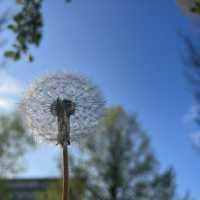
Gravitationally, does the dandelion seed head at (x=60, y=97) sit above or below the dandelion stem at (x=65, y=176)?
above

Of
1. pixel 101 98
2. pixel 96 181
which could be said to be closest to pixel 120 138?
pixel 96 181

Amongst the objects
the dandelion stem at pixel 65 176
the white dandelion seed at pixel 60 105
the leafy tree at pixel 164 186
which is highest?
the white dandelion seed at pixel 60 105

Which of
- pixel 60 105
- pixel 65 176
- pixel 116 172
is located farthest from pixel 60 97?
pixel 116 172

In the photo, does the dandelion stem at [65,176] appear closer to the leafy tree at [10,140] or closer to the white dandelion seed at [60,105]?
the white dandelion seed at [60,105]

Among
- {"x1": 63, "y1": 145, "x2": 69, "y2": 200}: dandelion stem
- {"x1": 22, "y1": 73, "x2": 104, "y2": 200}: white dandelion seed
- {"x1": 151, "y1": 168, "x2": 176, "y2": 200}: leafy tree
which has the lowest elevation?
{"x1": 151, "y1": 168, "x2": 176, "y2": 200}: leafy tree

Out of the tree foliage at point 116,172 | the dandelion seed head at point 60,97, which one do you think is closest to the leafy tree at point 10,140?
the tree foliage at point 116,172

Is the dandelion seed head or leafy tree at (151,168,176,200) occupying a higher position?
the dandelion seed head

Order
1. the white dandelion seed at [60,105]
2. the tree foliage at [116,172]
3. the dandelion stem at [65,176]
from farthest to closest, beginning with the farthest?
1. the tree foliage at [116,172]
2. the white dandelion seed at [60,105]
3. the dandelion stem at [65,176]

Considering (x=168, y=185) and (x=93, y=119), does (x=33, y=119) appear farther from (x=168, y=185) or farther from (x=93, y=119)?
(x=168, y=185)

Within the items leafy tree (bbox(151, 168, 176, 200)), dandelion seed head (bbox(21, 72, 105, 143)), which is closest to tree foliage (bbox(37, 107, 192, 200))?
leafy tree (bbox(151, 168, 176, 200))

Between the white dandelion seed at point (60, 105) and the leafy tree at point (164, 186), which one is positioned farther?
the leafy tree at point (164, 186)

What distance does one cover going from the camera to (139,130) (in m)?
11.3

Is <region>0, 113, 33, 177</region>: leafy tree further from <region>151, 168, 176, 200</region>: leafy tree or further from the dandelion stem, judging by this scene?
the dandelion stem

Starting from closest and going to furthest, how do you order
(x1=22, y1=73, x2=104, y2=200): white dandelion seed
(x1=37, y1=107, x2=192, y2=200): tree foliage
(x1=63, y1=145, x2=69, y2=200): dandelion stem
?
(x1=63, y1=145, x2=69, y2=200): dandelion stem, (x1=22, y1=73, x2=104, y2=200): white dandelion seed, (x1=37, y1=107, x2=192, y2=200): tree foliage
